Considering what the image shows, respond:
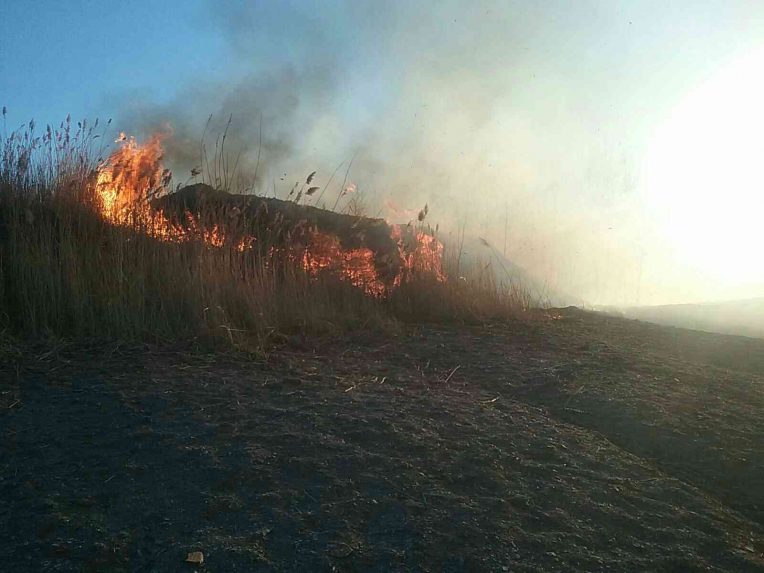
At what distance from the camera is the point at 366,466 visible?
193 cm

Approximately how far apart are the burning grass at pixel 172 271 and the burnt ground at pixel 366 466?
548mm

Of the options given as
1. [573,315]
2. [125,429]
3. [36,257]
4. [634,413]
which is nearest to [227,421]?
[125,429]

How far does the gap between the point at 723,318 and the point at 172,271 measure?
6947 millimetres

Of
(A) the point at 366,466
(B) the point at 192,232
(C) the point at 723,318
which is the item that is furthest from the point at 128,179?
(C) the point at 723,318

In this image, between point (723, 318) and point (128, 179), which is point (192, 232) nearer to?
point (128, 179)

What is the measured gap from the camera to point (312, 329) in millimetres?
4035

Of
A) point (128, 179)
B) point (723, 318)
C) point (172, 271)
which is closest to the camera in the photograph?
point (172, 271)

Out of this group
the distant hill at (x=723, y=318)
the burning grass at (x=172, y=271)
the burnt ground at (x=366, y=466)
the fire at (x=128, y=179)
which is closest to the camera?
the burnt ground at (x=366, y=466)

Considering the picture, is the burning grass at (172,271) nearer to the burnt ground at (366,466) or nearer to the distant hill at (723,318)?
the burnt ground at (366,466)

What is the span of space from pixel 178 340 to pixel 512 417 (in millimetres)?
1873

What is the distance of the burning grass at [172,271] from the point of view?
11.7 ft

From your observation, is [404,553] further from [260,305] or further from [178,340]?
[260,305]

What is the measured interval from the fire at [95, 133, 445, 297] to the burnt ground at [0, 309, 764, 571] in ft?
5.52

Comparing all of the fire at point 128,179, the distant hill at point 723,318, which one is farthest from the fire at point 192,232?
the distant hill at point 723,318
